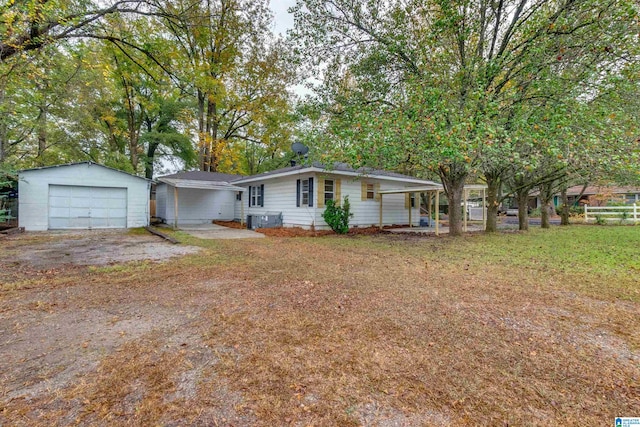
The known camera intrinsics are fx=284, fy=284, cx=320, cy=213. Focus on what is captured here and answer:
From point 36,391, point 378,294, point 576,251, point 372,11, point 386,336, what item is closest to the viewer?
point 36,391

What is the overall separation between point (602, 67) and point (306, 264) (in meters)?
8.68

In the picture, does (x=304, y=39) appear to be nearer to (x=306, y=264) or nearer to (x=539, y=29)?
(x=539, y=29)

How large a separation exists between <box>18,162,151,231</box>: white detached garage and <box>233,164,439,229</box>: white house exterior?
5.23 m

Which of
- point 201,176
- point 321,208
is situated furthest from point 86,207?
point 321,208

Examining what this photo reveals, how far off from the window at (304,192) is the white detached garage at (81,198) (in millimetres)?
8175

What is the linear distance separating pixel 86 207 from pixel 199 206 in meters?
5.40

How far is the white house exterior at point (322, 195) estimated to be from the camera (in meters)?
12.1

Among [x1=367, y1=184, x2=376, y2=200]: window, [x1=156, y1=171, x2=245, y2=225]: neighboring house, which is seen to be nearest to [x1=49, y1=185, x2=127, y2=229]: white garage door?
[x1=156, y1=171, x2=245, y2=225]: neighboring house

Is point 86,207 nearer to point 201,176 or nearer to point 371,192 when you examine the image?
point 201,176

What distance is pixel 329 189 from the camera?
12555 mm

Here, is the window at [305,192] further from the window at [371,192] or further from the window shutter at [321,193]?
the window at [371,192]

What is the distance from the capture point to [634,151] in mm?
5816

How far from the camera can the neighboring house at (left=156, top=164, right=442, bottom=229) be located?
12250 mm

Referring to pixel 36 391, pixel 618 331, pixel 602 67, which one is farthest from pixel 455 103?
pixel 36 391
